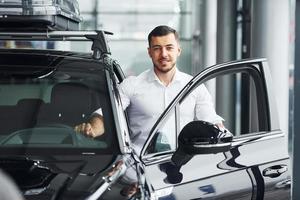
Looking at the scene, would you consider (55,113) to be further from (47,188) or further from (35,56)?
(47,188)

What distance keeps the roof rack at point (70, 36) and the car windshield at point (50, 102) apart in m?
0.13

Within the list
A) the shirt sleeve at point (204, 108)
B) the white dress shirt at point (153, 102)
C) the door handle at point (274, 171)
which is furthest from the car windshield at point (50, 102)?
the door handle at point (274, 171)

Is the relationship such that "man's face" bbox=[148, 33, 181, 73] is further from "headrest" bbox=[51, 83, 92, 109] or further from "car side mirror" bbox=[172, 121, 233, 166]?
"car side mirror" bbox=[172, 121, 233, 166]

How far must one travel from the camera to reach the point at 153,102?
18.2ft

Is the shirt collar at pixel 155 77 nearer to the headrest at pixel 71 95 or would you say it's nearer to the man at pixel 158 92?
the man at pixel 158 92

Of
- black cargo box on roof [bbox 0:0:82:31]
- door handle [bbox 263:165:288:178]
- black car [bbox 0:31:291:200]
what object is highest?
black cargo box on roof [bbox 0:0:82:31]

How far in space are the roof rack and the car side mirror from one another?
37.0 inches

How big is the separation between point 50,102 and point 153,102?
90 cm


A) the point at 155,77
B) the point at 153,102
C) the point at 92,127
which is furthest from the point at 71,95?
the point at 155,77

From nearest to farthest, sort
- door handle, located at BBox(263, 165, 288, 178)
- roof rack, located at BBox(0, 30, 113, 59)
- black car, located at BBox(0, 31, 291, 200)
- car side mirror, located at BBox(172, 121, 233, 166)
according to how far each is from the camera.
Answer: black car, located at BBox(0, 31, 291, 200) < car side mirror, located at BBox(172, 121, 233, 166) < door handle, located at BBox(263, 165, 288, 178) < roof rack, located at BBox(0, 30, 113, 59)

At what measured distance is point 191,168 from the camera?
4.71 meters

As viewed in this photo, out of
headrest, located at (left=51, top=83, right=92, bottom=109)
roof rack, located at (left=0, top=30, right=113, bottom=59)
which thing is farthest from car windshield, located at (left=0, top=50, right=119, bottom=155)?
roof rack, located at (left=0, top=30, right=113, bottom=59)

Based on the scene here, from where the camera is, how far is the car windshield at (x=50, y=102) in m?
4.57

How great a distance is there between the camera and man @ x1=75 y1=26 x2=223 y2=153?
5480 millimetres
